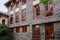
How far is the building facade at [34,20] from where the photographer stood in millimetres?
18609

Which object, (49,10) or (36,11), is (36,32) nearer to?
(36,11)

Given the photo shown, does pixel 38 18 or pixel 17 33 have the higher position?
pixel 38 18

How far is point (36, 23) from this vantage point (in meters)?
21.9

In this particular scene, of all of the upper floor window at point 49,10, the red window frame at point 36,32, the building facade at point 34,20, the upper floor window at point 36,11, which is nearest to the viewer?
the building facade at point 34,20

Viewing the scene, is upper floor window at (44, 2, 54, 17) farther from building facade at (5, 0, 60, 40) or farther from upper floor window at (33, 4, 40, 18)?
upper floor window at (33, 4, 40, 18)

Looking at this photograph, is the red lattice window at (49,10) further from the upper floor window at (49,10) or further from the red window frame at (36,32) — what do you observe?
the red window frame at (36,32)

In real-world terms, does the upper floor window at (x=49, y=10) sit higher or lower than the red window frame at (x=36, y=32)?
higher

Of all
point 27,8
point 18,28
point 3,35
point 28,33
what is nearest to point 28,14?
point 27,8

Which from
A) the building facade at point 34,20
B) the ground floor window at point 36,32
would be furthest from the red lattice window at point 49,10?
the ground floor window at point 36,32

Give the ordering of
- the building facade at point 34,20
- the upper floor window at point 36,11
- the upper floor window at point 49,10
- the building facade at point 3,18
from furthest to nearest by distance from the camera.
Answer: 1. the building facade at point 3,18
2. the upper floor window at point 36,11
3. the upper floor window at point 49,10
4. the building facade at point 34,20

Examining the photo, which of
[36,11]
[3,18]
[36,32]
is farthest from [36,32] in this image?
[3,18]

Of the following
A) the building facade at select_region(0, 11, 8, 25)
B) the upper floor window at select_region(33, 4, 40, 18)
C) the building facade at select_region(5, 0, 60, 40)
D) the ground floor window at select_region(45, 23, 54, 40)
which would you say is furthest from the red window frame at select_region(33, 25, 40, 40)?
the building facade at select_region(0, 11, 8, 25)

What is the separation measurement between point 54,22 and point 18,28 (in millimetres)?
11286

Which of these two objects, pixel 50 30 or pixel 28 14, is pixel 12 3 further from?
pixel 50 30
